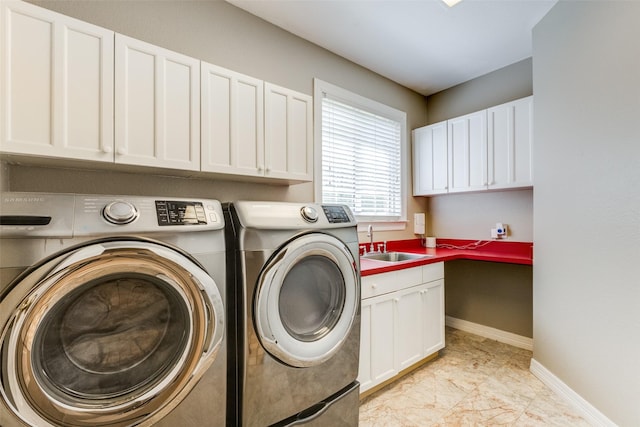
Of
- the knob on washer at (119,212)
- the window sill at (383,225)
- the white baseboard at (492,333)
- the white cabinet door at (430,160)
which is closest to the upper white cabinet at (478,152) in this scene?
the white cabinet door at (430,160)

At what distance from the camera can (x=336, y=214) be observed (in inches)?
62.7

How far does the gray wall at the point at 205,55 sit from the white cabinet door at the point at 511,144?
4.19 feet

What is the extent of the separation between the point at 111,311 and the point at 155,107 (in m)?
0.95

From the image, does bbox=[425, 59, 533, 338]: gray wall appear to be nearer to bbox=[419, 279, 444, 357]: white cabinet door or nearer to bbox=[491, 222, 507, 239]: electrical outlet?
bbox=[491, 222, 507, 239]: electrical outlet

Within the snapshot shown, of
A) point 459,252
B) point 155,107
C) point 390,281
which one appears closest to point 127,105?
point 155,107

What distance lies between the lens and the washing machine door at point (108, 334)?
0.83 meters

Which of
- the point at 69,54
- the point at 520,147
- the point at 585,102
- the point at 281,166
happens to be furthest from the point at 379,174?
the point at 69,54

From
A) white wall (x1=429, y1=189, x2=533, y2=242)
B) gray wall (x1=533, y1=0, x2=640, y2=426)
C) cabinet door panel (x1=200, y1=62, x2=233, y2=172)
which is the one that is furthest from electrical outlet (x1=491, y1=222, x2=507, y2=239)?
cabinet door panel (x1=200, y1=62, x2=233, y2=172)

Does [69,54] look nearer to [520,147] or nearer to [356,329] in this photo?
[356,329]

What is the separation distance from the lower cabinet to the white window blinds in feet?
2.82

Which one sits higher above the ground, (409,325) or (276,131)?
(276,131)

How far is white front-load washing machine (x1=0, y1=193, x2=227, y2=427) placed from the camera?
83cm

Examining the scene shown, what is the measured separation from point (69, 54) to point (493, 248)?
3.39 metres

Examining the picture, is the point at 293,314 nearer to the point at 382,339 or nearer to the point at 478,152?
the point at 382,339
